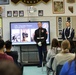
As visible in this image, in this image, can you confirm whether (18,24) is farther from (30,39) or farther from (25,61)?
(25,61)

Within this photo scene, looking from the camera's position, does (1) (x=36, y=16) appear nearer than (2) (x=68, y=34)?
No

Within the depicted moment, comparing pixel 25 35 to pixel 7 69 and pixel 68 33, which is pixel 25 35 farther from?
pixel 7 69

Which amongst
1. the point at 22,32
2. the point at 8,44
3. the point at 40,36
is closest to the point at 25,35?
the point at 22,32

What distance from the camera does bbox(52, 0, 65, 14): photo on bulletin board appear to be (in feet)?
32.2

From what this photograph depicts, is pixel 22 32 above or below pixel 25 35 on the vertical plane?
above

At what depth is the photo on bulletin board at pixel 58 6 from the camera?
32.2ft

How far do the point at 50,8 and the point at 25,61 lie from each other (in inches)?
97.2

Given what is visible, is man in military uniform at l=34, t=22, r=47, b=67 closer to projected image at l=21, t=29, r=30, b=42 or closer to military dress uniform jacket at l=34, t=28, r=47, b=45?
military dress uniform jacket at l=34, t=28, r=47, b=45

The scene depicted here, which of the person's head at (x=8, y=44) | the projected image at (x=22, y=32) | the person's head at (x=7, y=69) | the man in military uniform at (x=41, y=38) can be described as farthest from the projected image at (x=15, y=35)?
the person's head at (x=7, y=69)

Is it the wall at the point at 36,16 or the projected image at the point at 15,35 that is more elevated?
the wall at the point at 36,16

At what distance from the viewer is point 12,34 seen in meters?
9.46

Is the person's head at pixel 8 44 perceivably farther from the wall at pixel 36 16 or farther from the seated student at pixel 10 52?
the wall at pixel 36 16

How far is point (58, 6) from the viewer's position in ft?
32.5

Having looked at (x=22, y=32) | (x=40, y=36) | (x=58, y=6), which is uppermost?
(x=58, y=6)
